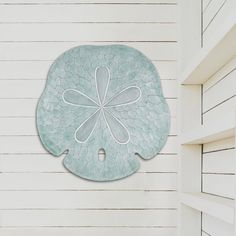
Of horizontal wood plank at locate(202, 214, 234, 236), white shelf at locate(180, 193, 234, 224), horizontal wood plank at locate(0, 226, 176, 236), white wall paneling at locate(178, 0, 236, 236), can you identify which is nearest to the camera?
white shelf at locate(180, 193, 234, 224)

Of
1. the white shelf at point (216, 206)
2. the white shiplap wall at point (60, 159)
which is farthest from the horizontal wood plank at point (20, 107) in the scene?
the white shelf at point (216, 206)

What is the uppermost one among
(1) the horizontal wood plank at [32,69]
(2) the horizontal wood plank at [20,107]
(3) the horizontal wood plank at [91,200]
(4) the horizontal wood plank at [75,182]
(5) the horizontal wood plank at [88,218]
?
(1) the horizontal wood plank at [32,69]

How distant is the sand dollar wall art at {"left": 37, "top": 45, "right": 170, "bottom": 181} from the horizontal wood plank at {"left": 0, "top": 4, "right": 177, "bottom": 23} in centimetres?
16

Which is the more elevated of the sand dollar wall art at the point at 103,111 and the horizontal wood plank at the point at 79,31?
the horizontal wood plank at the point at 79,31

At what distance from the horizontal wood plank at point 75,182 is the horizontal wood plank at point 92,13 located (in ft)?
2.55

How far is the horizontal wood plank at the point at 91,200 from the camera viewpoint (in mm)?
2137

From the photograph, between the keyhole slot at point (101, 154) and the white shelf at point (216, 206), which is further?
the keyhole slot at point (101, 154)

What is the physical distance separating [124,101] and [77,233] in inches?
27.0

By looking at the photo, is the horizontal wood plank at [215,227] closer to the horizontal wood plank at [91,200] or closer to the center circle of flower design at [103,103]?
the horizontal wood plank at [91,200]

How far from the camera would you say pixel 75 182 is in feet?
7.04

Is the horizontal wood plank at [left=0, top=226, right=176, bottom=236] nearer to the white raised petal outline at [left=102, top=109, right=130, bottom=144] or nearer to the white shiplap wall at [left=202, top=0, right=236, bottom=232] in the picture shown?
the white shiplap wall at [left=202, top=0, right=236, bottom=232]

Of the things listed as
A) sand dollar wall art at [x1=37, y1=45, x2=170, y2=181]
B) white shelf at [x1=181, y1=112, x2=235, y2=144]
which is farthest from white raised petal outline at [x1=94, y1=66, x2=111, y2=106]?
white shelf at [x1=181, y1=112, x2=235, y2=144]

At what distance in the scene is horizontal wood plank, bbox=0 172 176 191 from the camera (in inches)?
84.4

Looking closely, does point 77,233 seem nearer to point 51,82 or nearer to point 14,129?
point 14,129
